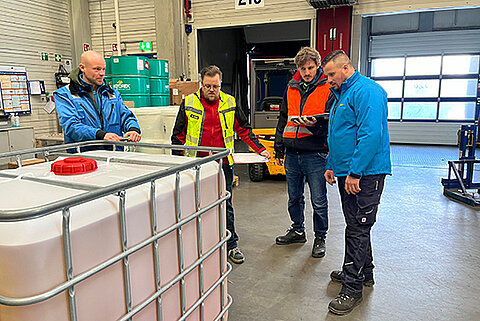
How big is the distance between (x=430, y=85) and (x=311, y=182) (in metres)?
9.17

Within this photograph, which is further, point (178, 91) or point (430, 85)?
point (430, 85)

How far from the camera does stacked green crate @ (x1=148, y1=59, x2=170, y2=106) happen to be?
5.36 m

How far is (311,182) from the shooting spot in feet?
9.96

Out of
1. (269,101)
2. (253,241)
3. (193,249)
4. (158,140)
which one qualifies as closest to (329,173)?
(253,241)

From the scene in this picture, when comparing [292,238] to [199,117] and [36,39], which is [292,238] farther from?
[36,39]

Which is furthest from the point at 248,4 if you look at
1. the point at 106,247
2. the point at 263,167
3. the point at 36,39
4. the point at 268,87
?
the point at 106,247

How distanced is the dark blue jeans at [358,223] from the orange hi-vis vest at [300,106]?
69 centimetres

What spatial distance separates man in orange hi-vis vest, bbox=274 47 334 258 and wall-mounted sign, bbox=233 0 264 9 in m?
4.71

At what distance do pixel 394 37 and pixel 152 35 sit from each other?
6.88 metres

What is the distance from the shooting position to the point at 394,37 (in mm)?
10484

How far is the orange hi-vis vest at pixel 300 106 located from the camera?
115 inches

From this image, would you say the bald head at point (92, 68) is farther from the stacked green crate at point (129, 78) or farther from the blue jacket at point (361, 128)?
the stacked green crate at point (129, 78)

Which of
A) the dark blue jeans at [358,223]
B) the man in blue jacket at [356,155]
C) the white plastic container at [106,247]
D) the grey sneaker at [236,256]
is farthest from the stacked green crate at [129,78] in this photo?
the white plastic container at [106,247]

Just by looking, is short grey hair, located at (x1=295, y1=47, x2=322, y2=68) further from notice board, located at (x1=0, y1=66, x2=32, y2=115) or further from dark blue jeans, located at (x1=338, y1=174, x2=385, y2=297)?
notice board, located at (x1=0, y1=66, x2=32, y2=115)
